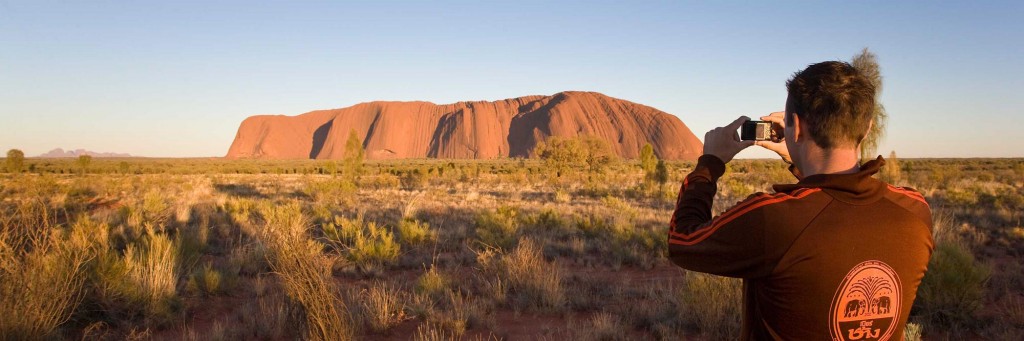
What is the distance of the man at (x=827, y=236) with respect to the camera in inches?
50.6

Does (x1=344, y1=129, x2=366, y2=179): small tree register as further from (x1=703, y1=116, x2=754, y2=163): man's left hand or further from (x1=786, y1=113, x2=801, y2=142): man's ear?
(x1=786, y1=113, x2=801, y2=142): man's ear

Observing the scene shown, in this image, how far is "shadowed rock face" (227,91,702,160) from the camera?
386ft

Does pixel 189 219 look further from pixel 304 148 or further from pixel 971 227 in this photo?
pixel 304 148

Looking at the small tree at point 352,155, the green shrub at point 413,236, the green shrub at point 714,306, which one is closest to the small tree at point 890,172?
the green shrub at point 413,236

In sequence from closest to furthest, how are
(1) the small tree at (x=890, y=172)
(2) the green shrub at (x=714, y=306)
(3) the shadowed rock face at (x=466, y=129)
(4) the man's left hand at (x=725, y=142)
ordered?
(4) the man's left hand at (x=725, y=142) → (2) the green shrub at (x=714, y=306) → (1) the small tree at (x=890, y=172) → (3) the shadowed rock face at (x=466, y=129)

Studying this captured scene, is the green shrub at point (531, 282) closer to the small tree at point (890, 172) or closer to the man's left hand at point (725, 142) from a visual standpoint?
the man's left hand at point (725, 142)

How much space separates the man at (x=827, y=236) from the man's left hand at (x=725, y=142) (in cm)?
17

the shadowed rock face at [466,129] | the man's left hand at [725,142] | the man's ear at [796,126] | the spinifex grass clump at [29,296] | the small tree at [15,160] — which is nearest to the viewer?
the man's ear at [796,126]

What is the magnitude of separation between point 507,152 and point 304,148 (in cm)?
5268

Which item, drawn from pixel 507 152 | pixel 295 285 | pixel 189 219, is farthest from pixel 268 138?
pixel 295 285

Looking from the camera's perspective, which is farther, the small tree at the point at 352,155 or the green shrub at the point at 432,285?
the small tree at the point at 352,155

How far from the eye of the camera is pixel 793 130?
4.71 ft

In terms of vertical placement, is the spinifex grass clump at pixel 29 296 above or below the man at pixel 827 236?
below

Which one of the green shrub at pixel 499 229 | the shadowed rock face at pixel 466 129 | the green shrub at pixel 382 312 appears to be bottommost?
the green shrub at pixel 382 312
